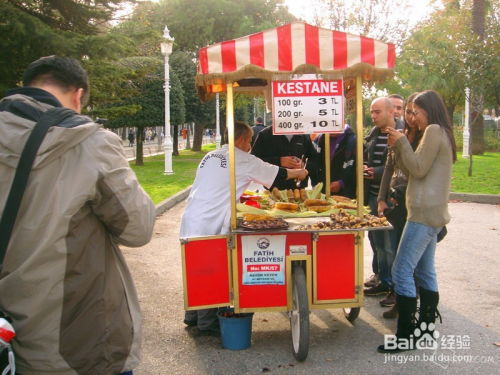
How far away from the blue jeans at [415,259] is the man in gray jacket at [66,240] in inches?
102

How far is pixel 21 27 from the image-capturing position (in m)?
7.55

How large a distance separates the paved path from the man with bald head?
296 mm

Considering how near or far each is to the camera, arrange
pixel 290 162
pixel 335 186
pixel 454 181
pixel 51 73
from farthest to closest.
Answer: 1. pixel 454 181
2. pixel 335 186
3. pixel 290 162
4. pixel 51 73

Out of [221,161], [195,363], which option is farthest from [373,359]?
[221,161]

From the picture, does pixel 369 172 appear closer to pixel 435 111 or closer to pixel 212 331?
pixel 435 111

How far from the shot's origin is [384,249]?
5422 mm

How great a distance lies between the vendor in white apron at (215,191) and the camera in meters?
4.52

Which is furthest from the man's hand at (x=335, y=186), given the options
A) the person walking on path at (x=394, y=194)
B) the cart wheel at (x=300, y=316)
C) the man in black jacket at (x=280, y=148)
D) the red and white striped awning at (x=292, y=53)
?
the red and white striped awning at (x=292, y=53)

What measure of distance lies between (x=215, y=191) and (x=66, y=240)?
8.85 ft

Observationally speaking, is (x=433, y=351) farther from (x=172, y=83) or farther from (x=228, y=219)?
(x=172, y=83)

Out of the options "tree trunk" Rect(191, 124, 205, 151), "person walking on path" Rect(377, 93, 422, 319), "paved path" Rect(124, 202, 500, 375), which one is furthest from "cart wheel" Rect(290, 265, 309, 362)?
"tree trunk" Rect(191, 124, 205, 151)

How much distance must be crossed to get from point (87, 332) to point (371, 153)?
4.20 metres

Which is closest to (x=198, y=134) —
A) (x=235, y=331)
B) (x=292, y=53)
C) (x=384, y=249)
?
(x=384, y=249)

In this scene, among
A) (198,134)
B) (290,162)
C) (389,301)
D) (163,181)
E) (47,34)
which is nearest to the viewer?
(389,301)
